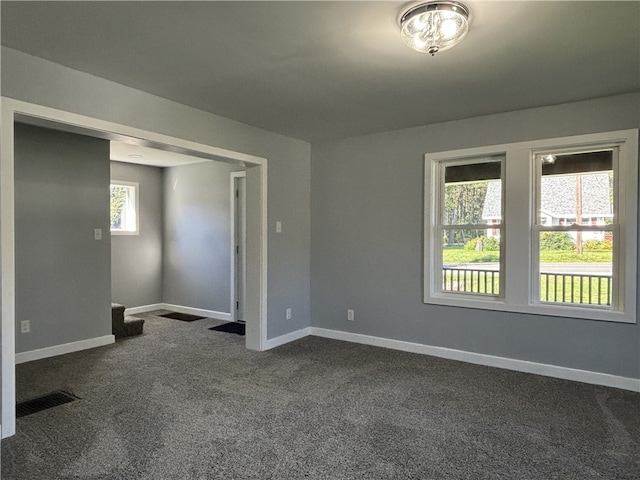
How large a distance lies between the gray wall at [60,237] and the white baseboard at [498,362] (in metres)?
2.69

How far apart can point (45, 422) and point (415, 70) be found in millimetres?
3460

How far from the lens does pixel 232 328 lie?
Answer: 216 inches

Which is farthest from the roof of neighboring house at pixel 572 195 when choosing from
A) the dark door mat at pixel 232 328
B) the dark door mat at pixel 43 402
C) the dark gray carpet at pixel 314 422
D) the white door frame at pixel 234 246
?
the dark door mat at pixel 43 402

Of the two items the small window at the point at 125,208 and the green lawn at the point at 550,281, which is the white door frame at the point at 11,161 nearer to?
the green lawn at the point at 550,281

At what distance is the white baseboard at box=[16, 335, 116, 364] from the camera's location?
13.3 ft

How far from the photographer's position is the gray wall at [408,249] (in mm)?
3445

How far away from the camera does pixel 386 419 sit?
2797mm

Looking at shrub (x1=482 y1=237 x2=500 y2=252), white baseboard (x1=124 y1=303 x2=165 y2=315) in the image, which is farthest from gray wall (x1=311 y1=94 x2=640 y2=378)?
white baseboard (x1=124 y1=303 x2=165 y2=315)

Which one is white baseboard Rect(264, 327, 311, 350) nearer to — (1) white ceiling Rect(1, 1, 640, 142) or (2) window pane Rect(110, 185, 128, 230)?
(1) white ceiling Rect(1, 1, 640, 142)

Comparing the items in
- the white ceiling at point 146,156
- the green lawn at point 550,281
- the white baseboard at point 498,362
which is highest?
the white ceiling at point 146,156

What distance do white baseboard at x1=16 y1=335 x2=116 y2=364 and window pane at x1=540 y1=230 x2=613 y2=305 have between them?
184 inches

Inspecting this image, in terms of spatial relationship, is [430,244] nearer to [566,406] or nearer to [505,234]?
Result: [505,234]

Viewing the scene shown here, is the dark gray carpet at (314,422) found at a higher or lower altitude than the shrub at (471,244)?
lower

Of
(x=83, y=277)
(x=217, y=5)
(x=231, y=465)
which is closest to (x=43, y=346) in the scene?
(x=83, y=277)
